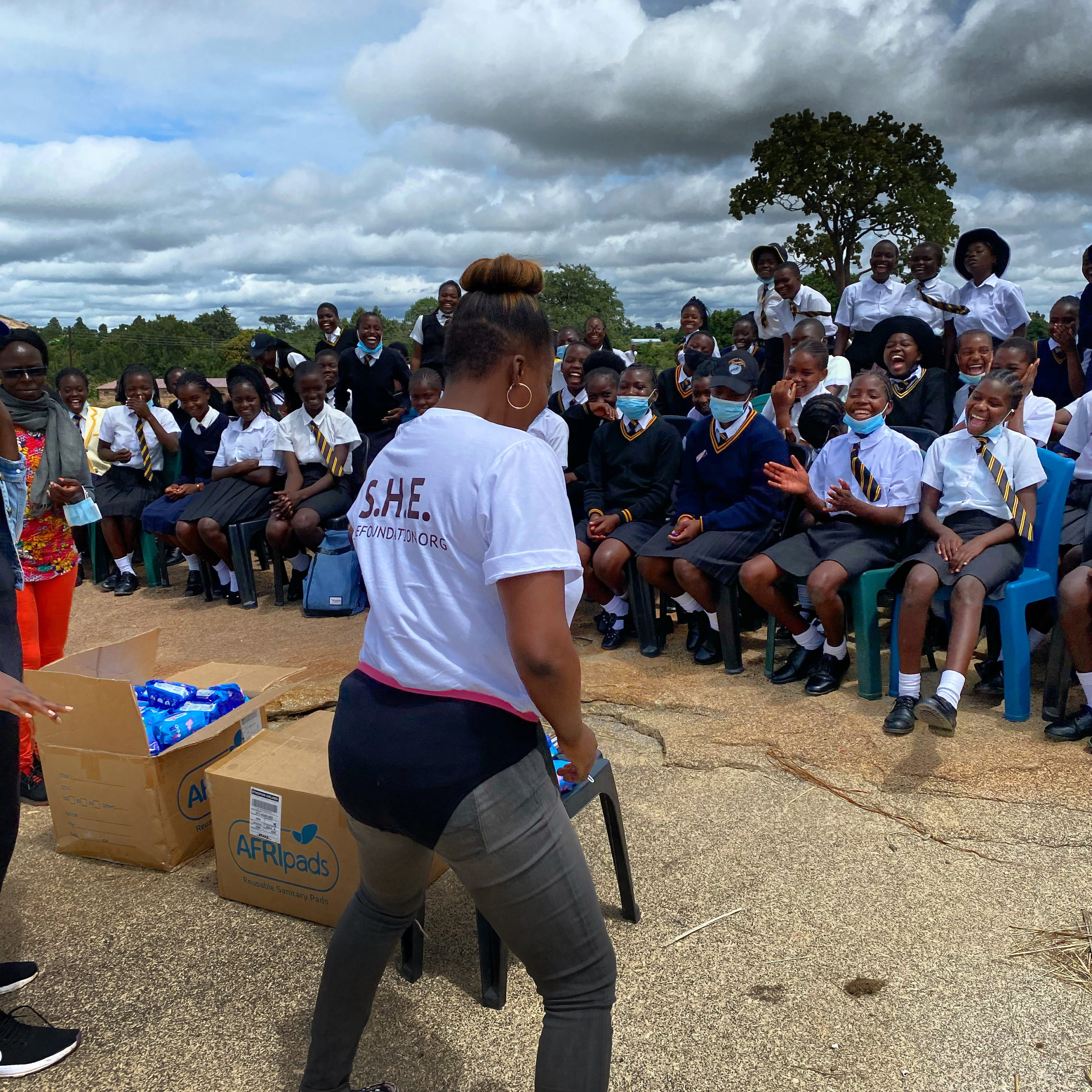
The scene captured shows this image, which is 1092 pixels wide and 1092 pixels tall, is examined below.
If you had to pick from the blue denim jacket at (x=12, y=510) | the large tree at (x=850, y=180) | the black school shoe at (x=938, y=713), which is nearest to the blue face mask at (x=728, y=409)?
the black school shoe at (x=938, y=713)

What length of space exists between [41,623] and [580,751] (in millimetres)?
3154

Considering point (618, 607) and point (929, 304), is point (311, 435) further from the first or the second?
point (929, 304)

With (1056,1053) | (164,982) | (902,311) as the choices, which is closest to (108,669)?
(164,982)

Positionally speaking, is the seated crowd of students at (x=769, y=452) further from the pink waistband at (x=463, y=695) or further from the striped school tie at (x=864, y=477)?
the pink waistband at (x=463, y=695)

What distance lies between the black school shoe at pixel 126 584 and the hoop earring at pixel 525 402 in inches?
269

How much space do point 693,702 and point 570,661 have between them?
314 centimetres

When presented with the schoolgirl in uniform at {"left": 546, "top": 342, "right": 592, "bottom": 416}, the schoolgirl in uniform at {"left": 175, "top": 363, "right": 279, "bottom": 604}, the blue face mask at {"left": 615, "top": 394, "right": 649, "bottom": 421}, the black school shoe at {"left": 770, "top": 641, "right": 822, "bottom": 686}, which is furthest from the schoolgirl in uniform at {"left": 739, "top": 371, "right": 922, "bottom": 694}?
the schoolgirl in uniform at {"left": 175, "top": 363, "right": 279, "bottom": 604}

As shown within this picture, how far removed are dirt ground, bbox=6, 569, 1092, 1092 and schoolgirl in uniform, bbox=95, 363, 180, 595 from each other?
439cm

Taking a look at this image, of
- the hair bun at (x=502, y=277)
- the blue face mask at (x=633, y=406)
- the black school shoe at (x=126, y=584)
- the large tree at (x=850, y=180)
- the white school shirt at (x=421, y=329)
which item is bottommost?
the black school shoe at (x=126, y=584)

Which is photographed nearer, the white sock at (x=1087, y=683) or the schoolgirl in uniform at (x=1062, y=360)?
the white sock at (x=1087, y=683)

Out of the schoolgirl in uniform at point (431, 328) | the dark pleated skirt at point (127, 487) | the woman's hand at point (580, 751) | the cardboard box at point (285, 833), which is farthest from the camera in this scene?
the schoolgirl in uniform at point (431, 328)

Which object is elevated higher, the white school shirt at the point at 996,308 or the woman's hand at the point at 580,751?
the white school shirt at the point at 996,308

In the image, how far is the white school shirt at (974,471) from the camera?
419 cm

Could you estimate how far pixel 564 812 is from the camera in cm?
160
